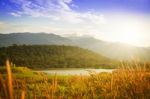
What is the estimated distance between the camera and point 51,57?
15488 cm

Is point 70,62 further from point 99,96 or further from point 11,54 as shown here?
point 99,96

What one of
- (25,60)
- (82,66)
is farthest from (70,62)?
(25,60)

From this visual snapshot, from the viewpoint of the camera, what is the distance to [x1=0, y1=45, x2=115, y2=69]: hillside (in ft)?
445

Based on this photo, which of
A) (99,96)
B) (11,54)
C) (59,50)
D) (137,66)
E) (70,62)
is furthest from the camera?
(59,50)

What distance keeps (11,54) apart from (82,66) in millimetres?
41198

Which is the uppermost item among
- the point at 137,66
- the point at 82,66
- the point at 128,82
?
the point at 137,66

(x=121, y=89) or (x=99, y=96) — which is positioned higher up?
(x=121, y=89)

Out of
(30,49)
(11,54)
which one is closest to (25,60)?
(11,54)

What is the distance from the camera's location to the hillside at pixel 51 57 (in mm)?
135625

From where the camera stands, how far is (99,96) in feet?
22.5

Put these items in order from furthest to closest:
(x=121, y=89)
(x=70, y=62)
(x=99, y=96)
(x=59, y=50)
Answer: (x=59, y=50)
(x=70, y=62)
(x=99, y=96)
(x=121, y=89)

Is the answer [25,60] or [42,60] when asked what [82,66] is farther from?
[25,60]

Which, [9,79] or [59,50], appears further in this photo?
[59,50]

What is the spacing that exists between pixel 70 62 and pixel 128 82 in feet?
485
